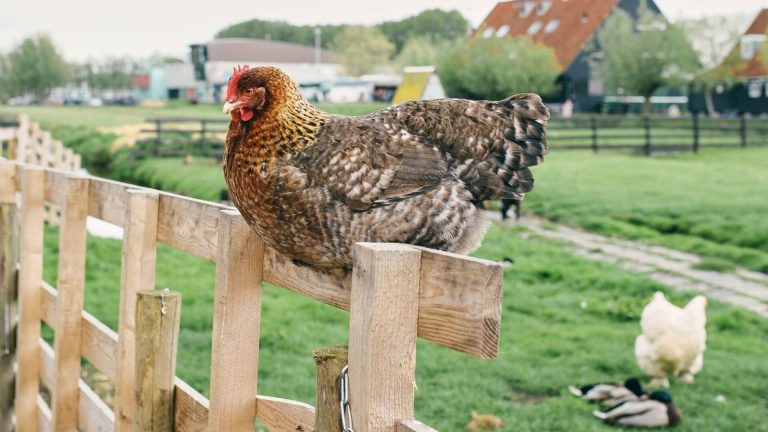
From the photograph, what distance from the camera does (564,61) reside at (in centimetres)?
4797

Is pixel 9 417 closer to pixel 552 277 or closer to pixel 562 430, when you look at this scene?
pixel 562 430

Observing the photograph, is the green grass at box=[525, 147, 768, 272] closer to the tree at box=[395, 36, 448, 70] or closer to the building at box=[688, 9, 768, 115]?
the tree at box=[395, 36, 448, 70]

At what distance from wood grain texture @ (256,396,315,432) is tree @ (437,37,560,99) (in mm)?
34699

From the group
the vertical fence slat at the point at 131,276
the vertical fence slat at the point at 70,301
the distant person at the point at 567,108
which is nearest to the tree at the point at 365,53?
the distant person at the point at 567,108

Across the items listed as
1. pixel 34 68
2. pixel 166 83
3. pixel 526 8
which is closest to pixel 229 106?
pixel 526 8

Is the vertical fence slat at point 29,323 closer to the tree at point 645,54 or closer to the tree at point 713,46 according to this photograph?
the tree at point 645,54

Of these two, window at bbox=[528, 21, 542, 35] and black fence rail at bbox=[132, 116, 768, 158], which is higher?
window at bbox=[528, 21, 542, 35]

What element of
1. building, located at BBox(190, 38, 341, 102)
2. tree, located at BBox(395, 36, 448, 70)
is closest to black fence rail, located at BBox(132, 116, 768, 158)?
building, located at BBox(190, 38, 341, 102)

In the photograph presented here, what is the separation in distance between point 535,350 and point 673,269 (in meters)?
3.54

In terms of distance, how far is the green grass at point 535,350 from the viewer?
6.46 m

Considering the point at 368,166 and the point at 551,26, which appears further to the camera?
the point at 551,26

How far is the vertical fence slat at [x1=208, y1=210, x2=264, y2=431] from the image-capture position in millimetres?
2895

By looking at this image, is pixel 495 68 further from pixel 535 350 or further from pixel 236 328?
pixel 236 328

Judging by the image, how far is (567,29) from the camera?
4644 centimetres
